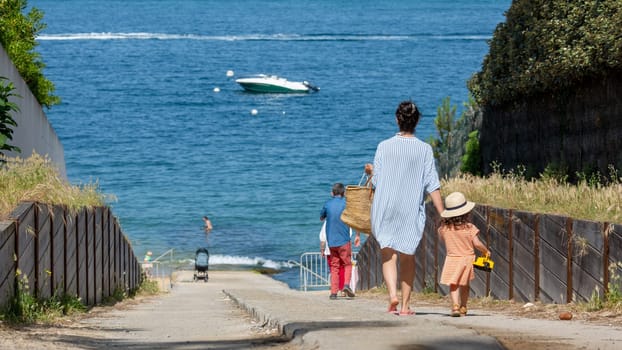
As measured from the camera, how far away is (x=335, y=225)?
15641 millimetres

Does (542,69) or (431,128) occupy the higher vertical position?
(431,128)

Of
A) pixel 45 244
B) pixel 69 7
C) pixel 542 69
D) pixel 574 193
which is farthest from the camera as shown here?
pixel 69 7

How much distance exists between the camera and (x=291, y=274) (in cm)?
4144

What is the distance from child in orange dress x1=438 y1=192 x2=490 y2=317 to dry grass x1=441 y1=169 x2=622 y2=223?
4.23ft

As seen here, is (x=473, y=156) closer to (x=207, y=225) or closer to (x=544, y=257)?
(x=544, y=257)

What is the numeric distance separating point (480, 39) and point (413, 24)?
18.3 metres

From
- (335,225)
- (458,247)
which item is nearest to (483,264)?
(458,247)

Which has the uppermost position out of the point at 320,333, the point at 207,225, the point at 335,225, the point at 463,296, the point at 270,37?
the point at 270,37

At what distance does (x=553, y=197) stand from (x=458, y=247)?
3.10 meters

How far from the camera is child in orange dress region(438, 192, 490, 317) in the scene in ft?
34.0

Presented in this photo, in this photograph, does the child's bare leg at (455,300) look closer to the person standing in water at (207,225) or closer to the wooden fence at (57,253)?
the wooden fence at (57,253)

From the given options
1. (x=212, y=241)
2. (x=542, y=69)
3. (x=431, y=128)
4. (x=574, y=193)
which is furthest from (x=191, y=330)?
(x=431, y=128)

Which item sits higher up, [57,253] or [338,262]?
[57,253]

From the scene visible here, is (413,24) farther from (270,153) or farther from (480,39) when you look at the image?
(270,153)
